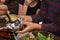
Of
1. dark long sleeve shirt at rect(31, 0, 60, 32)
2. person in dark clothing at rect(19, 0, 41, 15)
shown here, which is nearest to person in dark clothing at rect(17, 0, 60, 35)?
dark long sleeve shirt at rect(31, 0, 60, 32)

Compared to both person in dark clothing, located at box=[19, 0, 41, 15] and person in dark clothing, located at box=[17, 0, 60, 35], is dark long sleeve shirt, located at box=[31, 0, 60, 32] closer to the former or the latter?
person in dark clothing, located at box=[17, 0, 60, 35]

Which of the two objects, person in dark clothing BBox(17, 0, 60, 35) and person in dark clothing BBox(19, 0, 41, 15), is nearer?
person in dark clothing BBox(17, 0, 60, 35)

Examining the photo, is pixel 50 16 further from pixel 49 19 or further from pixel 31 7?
pixel 31 7

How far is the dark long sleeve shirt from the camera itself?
153 cm

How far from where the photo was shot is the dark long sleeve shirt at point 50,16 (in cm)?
→ 153

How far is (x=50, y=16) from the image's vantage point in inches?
64.6

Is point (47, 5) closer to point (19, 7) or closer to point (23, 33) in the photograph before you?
point (23, 33)

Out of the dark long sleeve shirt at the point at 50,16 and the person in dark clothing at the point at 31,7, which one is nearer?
the dark long sleeve shirt at the point at 50,16

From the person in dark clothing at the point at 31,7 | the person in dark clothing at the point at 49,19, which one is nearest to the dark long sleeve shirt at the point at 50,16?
the person in dark clothing at the point at 49,19

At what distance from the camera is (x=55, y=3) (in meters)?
1.56

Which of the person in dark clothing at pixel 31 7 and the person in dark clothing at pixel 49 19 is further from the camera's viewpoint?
the person in dark clothing at pixel 31 7

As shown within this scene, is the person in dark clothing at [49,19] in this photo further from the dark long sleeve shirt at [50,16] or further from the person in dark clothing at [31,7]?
the person in dark clothing at [31,7]

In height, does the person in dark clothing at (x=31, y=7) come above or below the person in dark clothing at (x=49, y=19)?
below

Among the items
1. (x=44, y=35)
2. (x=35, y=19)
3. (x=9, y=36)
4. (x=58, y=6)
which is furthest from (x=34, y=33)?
(x=35, y=19)
